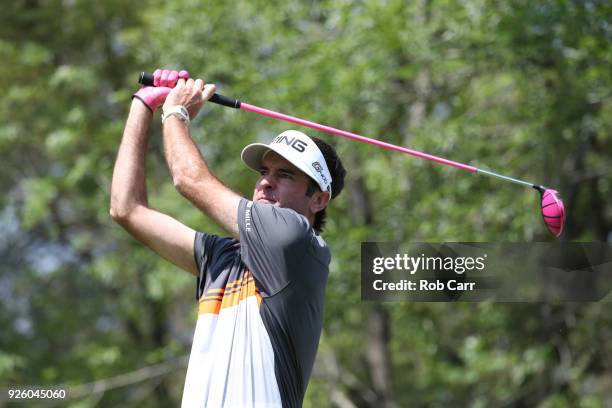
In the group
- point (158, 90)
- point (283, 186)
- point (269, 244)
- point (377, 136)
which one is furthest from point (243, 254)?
point (377, 136)

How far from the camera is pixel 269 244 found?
3129mm

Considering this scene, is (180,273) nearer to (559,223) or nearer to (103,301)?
(103,301)

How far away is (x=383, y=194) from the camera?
12695 millimetres

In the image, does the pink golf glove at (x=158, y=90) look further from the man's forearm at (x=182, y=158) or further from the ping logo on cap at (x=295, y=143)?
the ping logo on cap at (x=295, y=143)

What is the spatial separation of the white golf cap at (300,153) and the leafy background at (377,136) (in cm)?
651

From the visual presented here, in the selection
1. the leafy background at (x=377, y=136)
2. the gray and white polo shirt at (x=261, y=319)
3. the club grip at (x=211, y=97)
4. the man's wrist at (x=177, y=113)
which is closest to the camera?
the gray and white polo shirt at (x=261, y=319)

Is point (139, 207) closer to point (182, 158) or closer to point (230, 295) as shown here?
point (182, 158)

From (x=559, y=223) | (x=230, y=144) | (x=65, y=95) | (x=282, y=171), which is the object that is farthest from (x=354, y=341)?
(x=282, y=171)

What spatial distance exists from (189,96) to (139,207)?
43cm

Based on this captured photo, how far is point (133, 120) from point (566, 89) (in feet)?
25.0

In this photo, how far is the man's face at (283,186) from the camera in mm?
3418

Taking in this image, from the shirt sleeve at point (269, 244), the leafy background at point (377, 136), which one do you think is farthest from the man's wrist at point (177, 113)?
the leafy background at point (377, 136)

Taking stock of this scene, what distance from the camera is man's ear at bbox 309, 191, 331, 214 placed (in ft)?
11.5

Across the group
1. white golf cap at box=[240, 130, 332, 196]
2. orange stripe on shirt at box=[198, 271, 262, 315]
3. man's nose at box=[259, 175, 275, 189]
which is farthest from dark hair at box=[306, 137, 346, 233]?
orange stripe on shirt at box=[198, 271, 262, 315]
